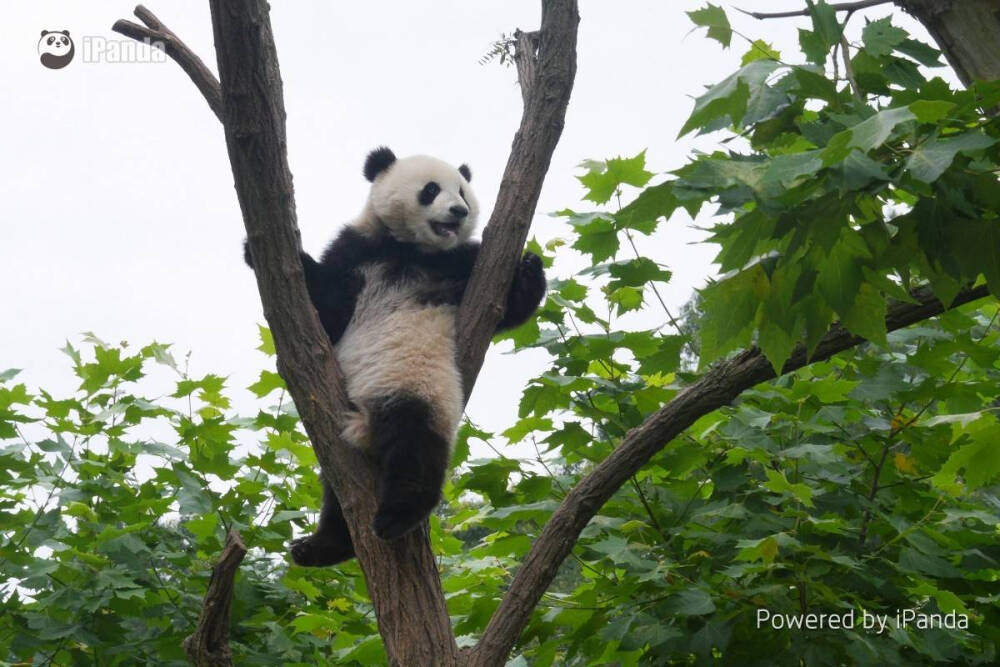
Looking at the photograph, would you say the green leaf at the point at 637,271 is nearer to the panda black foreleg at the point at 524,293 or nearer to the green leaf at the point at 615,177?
the green leaf at the point at 615,177

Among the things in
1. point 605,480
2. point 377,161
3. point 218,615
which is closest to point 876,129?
point 605,480

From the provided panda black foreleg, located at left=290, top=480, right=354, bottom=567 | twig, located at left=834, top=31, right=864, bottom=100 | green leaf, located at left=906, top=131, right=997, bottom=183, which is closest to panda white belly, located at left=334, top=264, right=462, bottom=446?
panda black foreleg, located at left=290, top=480, right=354, bottom=567

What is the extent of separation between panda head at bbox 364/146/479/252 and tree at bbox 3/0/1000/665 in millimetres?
1335

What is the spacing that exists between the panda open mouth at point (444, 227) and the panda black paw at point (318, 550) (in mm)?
2103

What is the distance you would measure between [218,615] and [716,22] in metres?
3.32

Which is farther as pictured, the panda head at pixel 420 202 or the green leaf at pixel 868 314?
the panda head at pixel 420 202

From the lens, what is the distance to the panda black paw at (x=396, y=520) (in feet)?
12.5

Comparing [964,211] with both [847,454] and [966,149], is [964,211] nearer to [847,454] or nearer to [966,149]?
[966,149]

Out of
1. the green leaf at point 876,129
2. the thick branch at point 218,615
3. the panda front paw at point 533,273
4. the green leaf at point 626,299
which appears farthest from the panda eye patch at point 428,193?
the green leaf at point 876,129

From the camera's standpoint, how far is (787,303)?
7.71 feet

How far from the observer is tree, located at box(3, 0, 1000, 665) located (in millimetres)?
2328

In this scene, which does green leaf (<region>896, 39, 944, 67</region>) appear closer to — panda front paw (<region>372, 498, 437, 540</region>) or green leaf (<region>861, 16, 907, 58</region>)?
green leaf (<region>861, 16, 907, 58</region>)

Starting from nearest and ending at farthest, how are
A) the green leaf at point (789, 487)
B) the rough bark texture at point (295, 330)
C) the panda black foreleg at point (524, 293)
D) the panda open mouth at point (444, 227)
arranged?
the green leaf at point (789, 487) → the rough bark texture at point (295, 330) → the panda black foreleg at point (524, 293) → the panda open mouth at point (444, 227)

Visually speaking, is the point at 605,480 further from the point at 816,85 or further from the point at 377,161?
the point at 377,161
